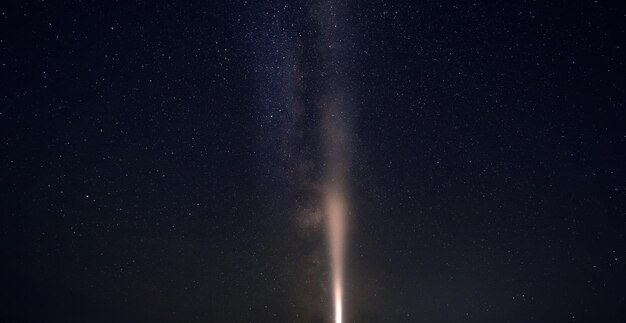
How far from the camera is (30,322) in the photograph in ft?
62.9

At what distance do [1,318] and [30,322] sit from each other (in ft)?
5.05

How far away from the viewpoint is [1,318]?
19156 millimetres
